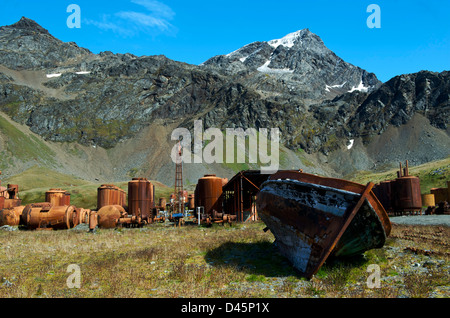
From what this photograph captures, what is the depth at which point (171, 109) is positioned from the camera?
126 meters

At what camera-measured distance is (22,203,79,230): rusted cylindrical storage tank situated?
20516 mm

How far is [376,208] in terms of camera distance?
307 inches

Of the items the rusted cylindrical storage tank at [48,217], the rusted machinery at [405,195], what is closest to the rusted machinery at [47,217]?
the rusted cylindrical storage tank at [48,217]

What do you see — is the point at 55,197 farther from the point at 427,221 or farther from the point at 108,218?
the point at 427,221

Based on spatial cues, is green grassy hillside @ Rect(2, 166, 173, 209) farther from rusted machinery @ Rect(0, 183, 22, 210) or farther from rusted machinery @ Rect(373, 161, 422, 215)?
rusted machinery @ Rect(373, 161, 422, 215)

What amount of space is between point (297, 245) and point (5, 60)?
17511cm

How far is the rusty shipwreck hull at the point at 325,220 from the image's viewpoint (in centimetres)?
754

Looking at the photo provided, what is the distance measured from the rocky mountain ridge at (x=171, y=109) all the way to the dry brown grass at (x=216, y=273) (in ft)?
252

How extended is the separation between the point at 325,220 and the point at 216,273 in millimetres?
3348

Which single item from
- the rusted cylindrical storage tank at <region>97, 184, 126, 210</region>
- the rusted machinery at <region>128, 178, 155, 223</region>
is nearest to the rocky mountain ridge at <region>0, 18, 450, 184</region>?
the rusted cylindrical storage tank at <region>97, 184, 126, 210</region>

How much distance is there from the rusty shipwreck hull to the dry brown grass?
0.57 m

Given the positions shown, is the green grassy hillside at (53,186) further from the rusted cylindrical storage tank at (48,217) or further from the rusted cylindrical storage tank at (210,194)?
the rusted cylindrical storage tank at (210,194)

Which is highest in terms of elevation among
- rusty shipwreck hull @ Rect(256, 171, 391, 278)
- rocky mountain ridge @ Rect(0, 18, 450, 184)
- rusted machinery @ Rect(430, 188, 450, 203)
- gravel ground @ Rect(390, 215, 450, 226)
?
rocky mountain ridge @ Rect(0, 18, 450, 184)
